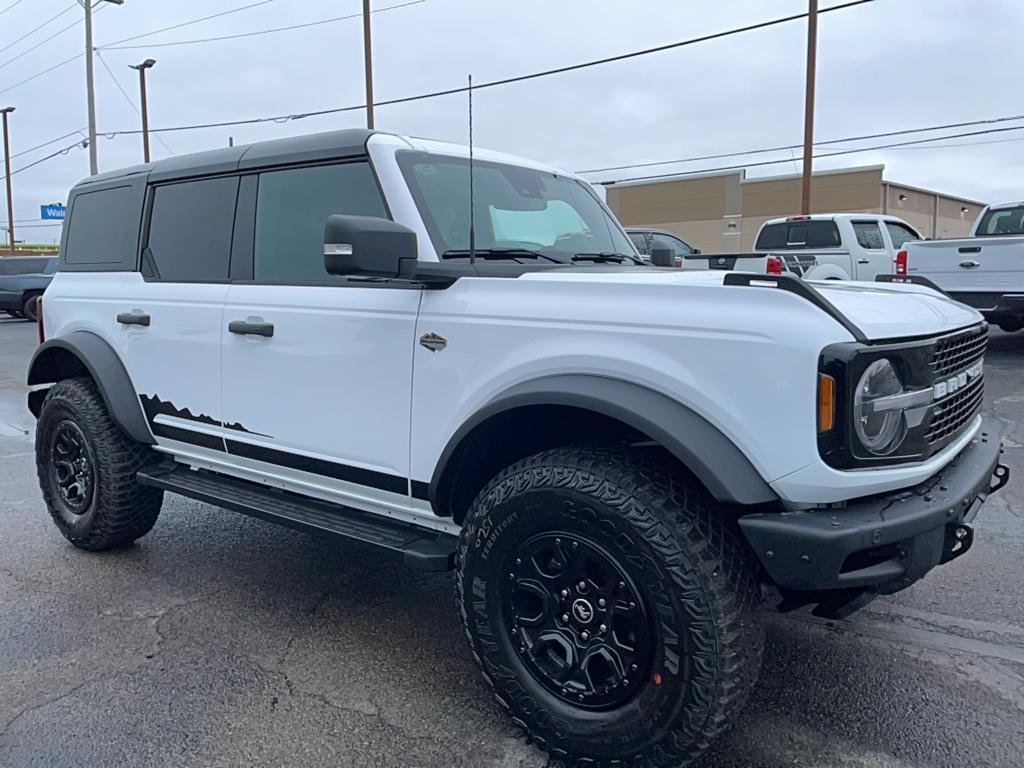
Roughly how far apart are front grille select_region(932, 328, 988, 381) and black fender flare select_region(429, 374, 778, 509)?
71 centimetres

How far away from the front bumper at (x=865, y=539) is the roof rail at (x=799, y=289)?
1.53 ft

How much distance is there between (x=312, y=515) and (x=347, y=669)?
610mm

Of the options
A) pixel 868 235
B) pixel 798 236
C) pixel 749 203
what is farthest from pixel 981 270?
pixel 749 203

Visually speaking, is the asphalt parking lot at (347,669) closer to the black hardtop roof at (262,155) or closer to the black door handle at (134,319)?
the black door handle at (134,319)

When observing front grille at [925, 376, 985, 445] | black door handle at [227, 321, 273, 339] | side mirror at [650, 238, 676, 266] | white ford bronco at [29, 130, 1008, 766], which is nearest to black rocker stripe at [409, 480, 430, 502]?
white ford bronco at [29, 130, 1008, 766]

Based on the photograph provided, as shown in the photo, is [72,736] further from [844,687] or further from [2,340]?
[2,340]

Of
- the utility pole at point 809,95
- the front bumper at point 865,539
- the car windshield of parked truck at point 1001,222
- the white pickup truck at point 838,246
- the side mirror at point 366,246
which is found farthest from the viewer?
the utility pole at point 809,95

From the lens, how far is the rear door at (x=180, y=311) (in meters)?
3.78

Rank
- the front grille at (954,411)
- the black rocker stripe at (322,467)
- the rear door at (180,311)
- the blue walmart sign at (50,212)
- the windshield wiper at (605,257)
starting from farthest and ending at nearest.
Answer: the blue walmart sign at (50,212), the rear door at (180,311), the windshield wiper at (605,257), the black rocker stripe at (322,467), the front grille at (954,411)

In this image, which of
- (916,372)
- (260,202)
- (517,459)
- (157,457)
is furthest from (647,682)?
(157,457)

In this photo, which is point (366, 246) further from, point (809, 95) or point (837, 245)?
point (809, 95)

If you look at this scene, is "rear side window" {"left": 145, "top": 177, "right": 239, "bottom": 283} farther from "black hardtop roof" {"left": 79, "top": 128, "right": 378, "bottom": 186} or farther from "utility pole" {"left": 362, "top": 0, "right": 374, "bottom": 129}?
"utility pole" {"left": 362, "top": 0, "right": 374, "bottom": 129}

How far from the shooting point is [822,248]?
1390cm

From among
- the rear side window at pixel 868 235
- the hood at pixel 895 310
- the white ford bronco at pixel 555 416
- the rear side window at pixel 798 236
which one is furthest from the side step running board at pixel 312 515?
the rear side window at pixel 868 235
